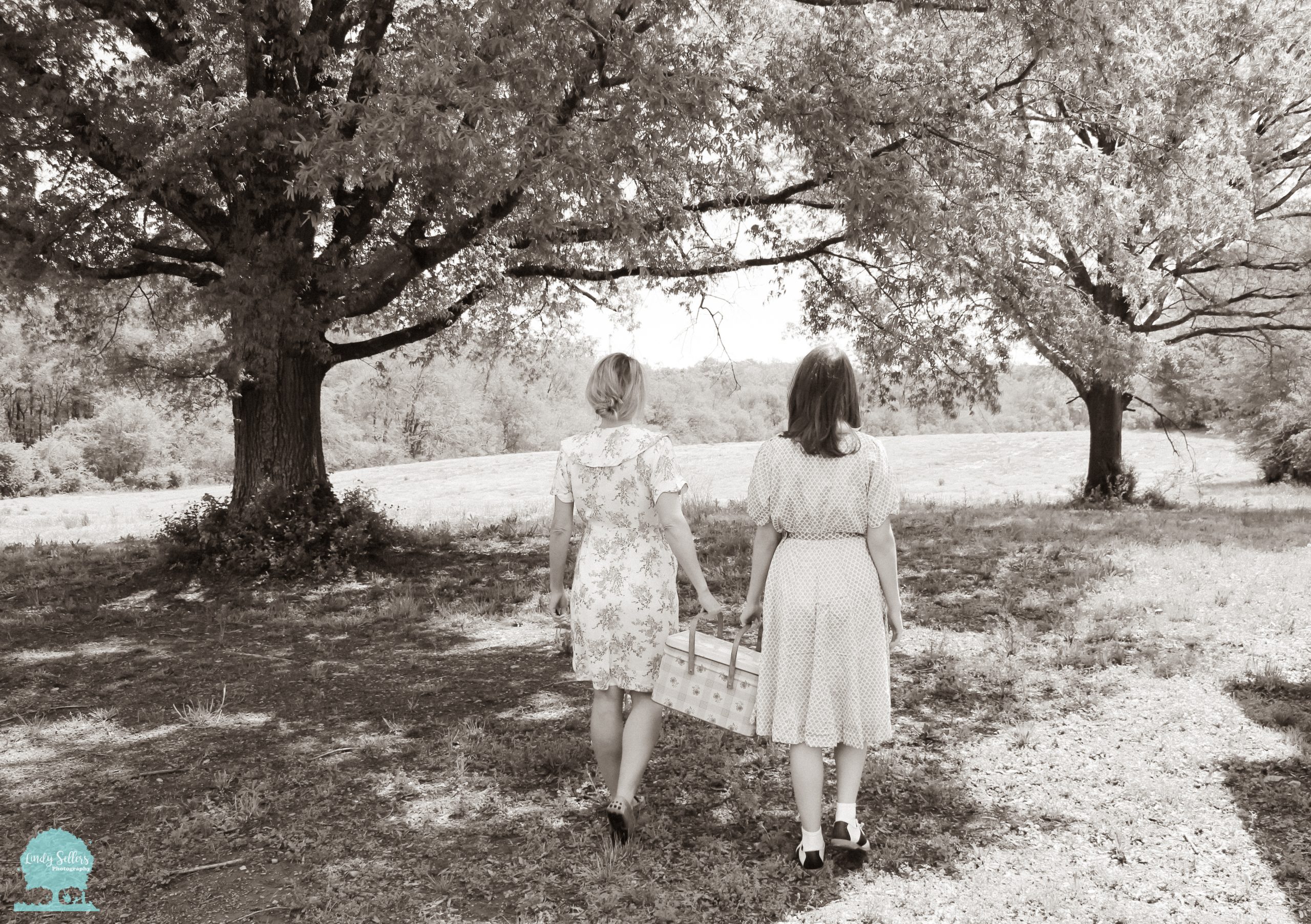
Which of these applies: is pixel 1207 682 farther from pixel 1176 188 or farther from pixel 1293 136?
pixel 1293 136

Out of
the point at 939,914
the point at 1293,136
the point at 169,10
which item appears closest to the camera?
the point at 939,914

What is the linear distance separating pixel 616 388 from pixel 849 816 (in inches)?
78.4

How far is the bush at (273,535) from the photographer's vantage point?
31.6ft

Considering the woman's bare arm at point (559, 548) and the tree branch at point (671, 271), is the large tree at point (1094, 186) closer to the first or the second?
the tree branch at point (671, 271)

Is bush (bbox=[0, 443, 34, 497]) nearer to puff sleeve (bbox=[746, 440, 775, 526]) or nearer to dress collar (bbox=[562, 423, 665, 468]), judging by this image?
dress collar (bbox=[562, 423, 665, 468])

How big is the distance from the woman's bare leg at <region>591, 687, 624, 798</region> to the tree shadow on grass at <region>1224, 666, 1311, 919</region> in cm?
258

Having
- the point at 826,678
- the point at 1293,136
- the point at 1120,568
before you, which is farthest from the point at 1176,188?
the point at 1293,136

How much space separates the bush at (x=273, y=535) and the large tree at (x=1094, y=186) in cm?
665

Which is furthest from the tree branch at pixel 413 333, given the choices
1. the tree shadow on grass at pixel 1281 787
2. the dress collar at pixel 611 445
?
the tree shadow on grass at pixel 1281 787

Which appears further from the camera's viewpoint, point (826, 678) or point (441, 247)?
point (441, 247)

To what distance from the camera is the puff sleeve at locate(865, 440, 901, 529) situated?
3.46 metres

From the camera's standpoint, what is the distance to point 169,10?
29.3ft

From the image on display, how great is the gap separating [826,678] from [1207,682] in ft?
12.5

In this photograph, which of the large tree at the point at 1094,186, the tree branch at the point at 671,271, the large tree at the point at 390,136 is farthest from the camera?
the tree branch at the point at 671,271
